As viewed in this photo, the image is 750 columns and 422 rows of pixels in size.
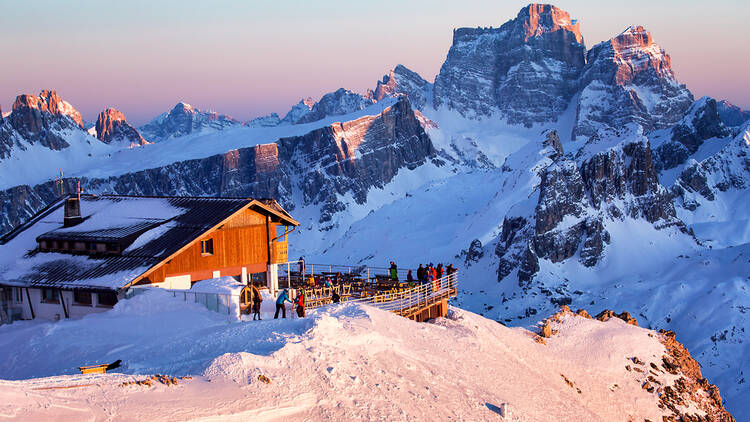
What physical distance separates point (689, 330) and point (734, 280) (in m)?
11.2

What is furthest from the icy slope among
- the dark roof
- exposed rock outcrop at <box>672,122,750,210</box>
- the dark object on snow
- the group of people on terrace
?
exposed rock outcrop at <box>672,122,750,210</box>

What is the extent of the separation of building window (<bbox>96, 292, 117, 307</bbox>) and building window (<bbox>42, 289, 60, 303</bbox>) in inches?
91.4

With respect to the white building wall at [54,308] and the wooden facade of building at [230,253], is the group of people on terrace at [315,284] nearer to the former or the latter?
the wooden facade of building at [230,253]

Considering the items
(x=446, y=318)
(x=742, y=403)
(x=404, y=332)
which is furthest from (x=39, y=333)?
(x=742, y=403)

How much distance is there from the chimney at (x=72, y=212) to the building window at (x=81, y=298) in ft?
19.7

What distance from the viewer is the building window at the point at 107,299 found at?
34438 millimetres

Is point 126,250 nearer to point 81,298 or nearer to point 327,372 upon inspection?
point 81,298

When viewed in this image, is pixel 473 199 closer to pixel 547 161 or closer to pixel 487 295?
pixel 547 161

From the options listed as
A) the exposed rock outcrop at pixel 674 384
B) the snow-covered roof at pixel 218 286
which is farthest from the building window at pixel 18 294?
the exposed rock outcrop at pixel 674 384

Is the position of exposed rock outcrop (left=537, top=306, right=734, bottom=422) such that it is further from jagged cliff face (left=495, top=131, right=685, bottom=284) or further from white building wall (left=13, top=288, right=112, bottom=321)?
jagged cliff face (left=495, top=131, right=685, bottom=284)

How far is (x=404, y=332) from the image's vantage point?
33.0 meters

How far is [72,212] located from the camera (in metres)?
40.7

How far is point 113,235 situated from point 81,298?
352 cm

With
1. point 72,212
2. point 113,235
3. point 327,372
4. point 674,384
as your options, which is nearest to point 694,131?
point 674,384
